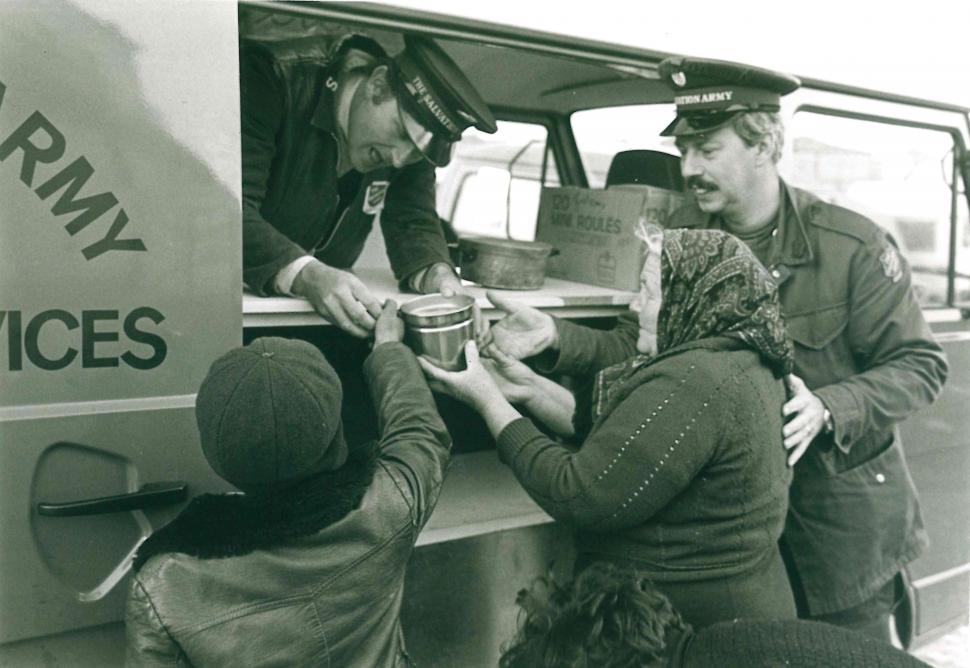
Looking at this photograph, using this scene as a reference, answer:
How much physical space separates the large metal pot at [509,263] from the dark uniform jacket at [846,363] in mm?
661

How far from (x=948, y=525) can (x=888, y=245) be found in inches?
50.7

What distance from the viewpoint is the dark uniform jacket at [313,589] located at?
148cm

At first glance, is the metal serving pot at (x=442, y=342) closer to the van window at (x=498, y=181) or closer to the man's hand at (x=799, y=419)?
the man's hand at (x=799, y=419)

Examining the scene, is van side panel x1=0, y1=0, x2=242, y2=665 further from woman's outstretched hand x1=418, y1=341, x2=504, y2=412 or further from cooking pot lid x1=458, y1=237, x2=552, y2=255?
cooking pot lid x1=458, y1=237, x2=552, y2=255

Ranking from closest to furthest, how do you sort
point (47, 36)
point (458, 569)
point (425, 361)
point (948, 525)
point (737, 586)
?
point (47, 36), point (737, 586), point (425, 361), point (458, 569), point (948, 525)

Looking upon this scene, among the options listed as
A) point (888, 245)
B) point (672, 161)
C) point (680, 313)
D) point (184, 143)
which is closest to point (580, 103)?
point (672, 161)

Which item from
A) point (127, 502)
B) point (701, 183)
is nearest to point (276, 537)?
point (127, 502)

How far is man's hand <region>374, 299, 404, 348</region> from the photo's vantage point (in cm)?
209

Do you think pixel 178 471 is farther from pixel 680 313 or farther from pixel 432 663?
pixel 680 313

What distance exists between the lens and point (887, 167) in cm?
350

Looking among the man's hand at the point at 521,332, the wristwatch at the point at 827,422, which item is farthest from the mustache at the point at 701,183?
the wristwatch at the point at 827,422

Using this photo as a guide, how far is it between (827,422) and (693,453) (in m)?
0.65

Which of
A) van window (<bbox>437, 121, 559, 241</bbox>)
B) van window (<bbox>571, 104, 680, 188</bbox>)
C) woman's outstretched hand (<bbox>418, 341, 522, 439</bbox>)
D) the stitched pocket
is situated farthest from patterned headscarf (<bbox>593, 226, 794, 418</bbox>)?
van window (<bbox>437, 121, 559, 241</bbox>)

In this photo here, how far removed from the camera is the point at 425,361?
2107mm
